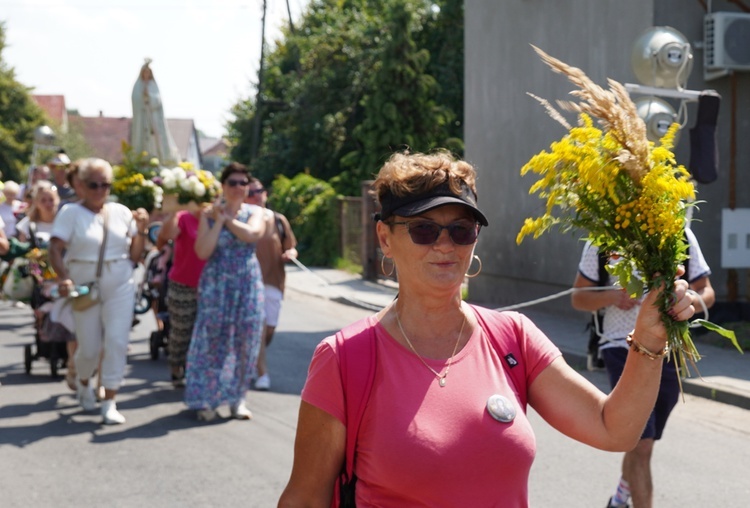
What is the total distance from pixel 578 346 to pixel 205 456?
5870 mm

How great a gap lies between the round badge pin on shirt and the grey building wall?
9.86 m

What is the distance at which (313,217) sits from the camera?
26016mm

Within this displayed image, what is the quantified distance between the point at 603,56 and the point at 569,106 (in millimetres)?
11531

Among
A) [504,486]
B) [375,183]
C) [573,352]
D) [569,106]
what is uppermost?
[569,106]

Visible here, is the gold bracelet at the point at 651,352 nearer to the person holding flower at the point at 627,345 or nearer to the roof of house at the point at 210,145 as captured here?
the person holding flower at the point at 627,345

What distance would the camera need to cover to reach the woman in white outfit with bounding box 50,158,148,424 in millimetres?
8000

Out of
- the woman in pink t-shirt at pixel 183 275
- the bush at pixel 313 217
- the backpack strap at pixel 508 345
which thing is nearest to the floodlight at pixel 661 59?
the woman in pink t-shirt at pixel 183 275

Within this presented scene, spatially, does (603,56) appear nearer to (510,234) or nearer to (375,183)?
(510,234)

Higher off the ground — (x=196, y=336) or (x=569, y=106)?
(x=569, y=106)

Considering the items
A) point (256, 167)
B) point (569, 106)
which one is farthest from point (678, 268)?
point (256, 167)

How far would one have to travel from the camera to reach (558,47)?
48.7 ft

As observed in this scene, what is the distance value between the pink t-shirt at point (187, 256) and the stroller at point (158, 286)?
1.57 metres

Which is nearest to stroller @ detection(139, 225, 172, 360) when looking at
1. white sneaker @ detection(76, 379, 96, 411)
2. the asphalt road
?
the asphalt road

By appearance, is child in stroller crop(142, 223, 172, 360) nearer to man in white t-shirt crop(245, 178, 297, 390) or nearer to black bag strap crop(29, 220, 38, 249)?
black bag strap crop(29, 220, 38, 249)
